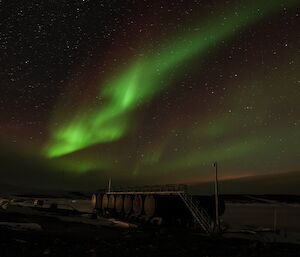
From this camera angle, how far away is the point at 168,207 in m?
46.1

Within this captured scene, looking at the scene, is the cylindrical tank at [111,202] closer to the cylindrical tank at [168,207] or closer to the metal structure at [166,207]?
the metal structure at [166,207]

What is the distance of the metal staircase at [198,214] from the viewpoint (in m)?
38.9

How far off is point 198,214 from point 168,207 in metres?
5.51

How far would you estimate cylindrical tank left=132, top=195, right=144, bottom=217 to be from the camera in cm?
5047

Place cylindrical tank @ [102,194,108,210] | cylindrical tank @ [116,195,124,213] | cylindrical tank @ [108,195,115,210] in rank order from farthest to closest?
cylindrical tank @ [102,194,108,210], cylindrical tank @ [108,195,115,210], cylindrical tank @ [116,195,124,213]

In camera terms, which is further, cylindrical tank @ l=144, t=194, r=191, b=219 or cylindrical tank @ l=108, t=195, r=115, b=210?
cylindrical tank @ l=108, t=195, r=115, b=210

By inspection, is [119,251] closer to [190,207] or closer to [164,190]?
[190,207]

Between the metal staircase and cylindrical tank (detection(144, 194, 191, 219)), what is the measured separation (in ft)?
6.24

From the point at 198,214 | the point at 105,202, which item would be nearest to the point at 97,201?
the point at 105,202

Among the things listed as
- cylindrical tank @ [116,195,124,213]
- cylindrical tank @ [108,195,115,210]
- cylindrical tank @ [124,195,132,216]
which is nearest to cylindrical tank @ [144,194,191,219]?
cylindrical tank @ [124,195,132,216]

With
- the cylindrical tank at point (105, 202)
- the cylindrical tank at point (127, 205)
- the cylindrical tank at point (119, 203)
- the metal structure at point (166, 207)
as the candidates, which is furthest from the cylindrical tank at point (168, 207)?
the cylindrical tank at point (105, 202)

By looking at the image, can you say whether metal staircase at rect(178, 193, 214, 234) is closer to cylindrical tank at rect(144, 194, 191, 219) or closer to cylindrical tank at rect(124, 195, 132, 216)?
cylindrical tank at rect(144, 194, 191, 219)

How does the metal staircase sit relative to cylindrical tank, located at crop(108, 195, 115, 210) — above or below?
below

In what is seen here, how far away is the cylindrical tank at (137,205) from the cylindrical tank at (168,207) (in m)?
3.68
